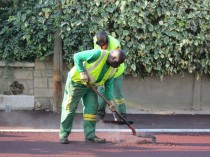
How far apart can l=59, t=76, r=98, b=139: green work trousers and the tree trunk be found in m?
2.82

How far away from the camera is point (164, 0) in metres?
9.59

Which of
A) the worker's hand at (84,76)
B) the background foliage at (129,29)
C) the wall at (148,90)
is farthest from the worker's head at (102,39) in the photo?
the wall at (148,90)

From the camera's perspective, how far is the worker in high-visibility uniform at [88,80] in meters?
6.32

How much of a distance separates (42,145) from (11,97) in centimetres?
318

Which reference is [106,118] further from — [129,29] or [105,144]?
[105,144]

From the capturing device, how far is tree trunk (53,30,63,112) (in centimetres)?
947

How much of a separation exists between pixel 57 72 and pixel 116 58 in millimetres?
3453

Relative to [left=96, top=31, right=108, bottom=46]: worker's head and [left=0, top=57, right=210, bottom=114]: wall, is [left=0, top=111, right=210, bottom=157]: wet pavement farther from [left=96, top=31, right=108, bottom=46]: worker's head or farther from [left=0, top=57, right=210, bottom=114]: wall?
[left=96, top=31, right=108, bottom=46]: worker's head

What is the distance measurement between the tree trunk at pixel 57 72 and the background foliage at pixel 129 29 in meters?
Answer: 0.13

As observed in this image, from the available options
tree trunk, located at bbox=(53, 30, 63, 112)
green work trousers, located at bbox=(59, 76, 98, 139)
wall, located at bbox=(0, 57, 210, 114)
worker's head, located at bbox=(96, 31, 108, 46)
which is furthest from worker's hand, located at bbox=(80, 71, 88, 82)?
wall, located at bbox=(0, 57, 210, 114)

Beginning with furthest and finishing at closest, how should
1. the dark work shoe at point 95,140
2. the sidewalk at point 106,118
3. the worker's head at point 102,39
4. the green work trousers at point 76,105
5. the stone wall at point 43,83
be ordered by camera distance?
the stone wall at point 43,83 → the sidewalk at point 106,118 → the worker's head at point 102,39 → the dark work shoe at point 95,140 → the green work trousers at point 76,105

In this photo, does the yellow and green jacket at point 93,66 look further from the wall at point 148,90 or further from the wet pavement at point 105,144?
the wall at point 148,90

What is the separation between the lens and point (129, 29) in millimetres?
9555

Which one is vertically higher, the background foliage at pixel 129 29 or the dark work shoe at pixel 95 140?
the background foliage at pixel 129 29
